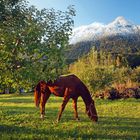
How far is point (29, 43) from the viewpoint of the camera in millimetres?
13414

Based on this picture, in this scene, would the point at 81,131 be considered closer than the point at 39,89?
Yes

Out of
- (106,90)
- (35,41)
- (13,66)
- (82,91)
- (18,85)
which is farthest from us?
(106,90)

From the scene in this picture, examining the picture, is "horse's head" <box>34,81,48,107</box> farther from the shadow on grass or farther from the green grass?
the shadow on grass

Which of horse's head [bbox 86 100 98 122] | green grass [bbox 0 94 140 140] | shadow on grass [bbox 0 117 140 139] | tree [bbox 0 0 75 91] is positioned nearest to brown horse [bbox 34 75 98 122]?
horse's head [bbox 86 100 98 122]

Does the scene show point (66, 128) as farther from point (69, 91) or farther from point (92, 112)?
point (69, 91)

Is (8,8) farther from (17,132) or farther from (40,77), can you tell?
(17,132)

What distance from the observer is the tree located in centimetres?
1347

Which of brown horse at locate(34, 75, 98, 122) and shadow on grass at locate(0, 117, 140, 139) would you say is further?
brown horse at locate(34, 75, 98, 122)

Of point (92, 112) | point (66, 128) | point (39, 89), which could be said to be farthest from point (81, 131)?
point (39, 89)

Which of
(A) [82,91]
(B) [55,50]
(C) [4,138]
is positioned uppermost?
(B) [55,50]

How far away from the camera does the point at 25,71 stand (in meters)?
14.1

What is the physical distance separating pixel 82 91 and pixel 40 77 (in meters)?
6.52

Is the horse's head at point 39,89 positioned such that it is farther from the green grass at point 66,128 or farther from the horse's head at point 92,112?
the horse's head at point 92,112

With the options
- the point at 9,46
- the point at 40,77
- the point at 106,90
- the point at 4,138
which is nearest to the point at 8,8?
the point at 9,46
